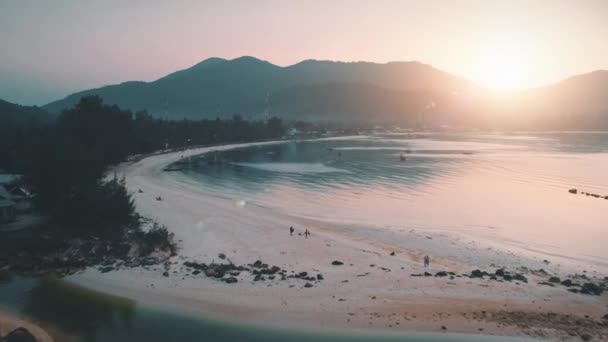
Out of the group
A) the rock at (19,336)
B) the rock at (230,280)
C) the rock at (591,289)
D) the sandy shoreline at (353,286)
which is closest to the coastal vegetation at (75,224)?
the sandy shoreline at (353,286)

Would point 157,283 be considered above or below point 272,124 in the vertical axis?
below

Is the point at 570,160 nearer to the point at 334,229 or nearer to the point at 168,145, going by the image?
the point at 334,229

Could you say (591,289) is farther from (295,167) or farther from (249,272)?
(295,167)

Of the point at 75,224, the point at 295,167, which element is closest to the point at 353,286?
the point at 75,224

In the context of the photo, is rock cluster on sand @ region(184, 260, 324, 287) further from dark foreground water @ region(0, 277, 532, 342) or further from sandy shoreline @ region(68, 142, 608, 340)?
dark foreground water @ region(0, 277, 532, 342)

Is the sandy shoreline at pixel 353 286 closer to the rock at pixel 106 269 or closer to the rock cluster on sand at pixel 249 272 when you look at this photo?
the rock at pixel 106 269

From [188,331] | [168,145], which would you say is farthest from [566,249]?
[168,145]

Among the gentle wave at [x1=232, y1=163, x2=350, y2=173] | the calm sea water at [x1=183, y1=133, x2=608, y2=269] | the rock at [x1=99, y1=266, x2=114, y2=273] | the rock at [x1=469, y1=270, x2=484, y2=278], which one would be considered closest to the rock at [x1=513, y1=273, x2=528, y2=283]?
the rock at [x1=469, y1=270, x2=484, y2=278]

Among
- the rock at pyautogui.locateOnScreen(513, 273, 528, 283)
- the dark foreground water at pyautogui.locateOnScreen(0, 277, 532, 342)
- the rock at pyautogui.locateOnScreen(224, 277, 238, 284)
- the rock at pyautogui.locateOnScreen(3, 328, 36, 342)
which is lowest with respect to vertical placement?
the dark foreground water at pyautogui.locateOnScreen(0, 277, 532, 342)
